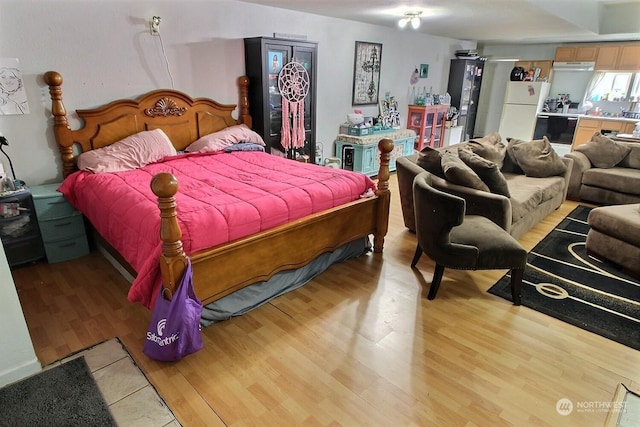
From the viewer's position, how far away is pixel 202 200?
239 centimetres

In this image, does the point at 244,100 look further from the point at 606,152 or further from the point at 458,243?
the point at 606,152

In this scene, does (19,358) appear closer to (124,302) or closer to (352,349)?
(124,302)

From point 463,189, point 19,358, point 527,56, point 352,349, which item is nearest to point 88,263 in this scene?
point 19,358

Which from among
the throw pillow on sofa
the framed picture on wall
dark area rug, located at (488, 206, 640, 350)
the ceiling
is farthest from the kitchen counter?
dark area rug, located at (488, 206, 640, 350)

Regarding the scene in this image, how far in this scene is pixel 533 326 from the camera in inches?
93.3

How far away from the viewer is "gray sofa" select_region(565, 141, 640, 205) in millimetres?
4277

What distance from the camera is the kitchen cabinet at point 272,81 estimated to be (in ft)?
13.3

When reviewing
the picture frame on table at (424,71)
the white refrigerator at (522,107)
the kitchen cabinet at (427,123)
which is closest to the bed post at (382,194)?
the kitchen cabinet at (427,123)

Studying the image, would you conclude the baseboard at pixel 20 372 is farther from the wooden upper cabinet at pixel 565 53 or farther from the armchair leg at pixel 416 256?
the wooden upper cabinet at pixel 565 53

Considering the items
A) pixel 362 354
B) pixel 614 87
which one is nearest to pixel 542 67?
pixel 614 87

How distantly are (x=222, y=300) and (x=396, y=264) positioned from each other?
4.89ft

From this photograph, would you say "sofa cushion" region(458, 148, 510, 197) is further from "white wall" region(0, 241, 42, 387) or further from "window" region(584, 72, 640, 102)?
"window" region(584, 72, 640, 102)

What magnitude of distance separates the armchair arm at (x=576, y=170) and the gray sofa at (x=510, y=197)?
42cm

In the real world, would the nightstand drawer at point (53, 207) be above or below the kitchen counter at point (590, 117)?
below
